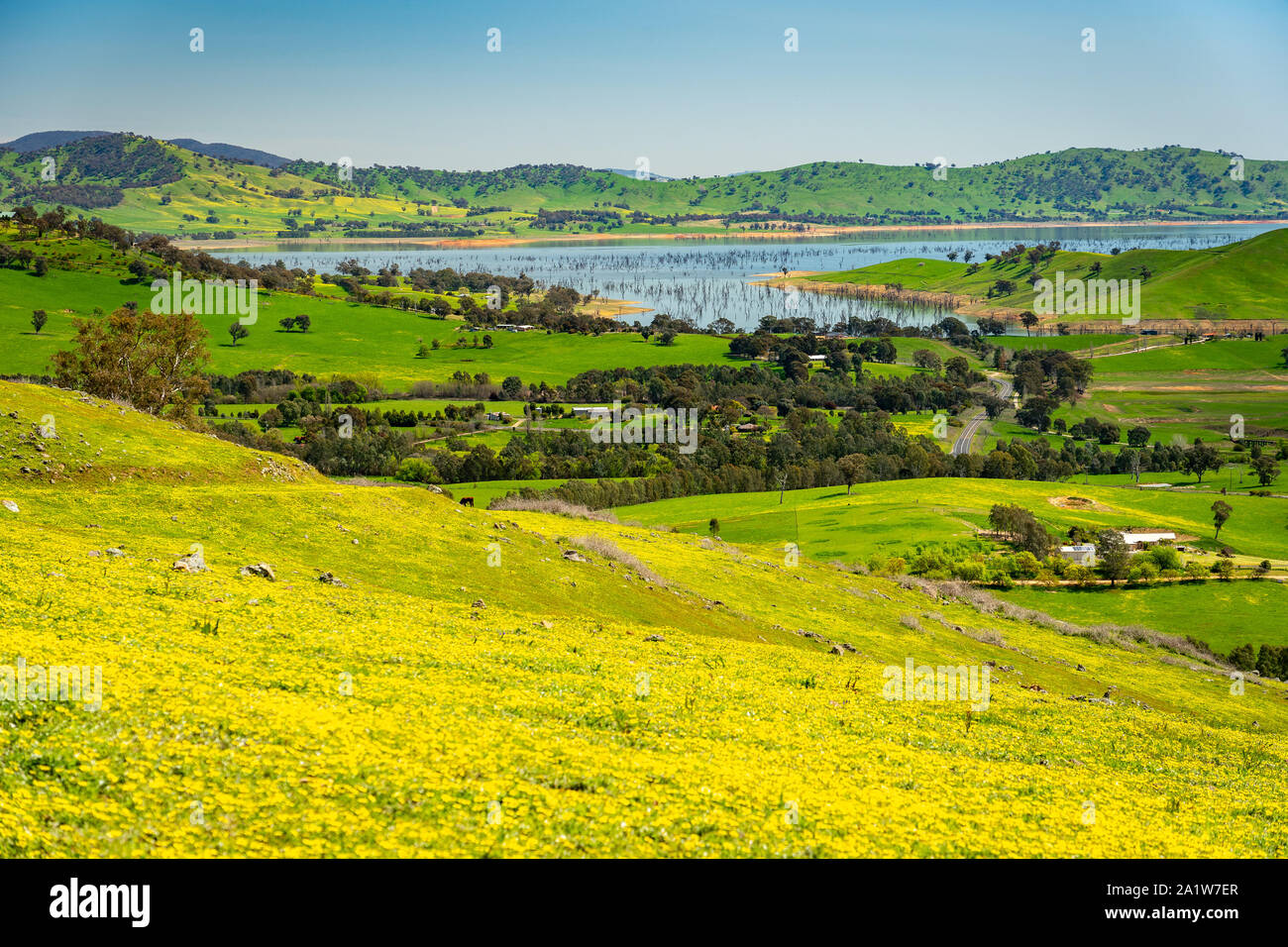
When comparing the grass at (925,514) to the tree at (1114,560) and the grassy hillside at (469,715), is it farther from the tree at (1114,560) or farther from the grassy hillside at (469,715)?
the grassy hillside at (469,715)

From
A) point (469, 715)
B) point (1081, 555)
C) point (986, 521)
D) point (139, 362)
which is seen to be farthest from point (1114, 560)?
point (139, 362)

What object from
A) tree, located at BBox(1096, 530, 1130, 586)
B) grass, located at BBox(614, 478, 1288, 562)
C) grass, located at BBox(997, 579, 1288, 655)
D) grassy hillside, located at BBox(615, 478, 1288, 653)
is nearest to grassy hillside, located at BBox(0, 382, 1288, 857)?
grass, located at BBox(997, 579, 1288, 655)

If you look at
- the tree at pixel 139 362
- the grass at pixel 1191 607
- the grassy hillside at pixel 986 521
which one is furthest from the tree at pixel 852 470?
the tree at pixel 139 362

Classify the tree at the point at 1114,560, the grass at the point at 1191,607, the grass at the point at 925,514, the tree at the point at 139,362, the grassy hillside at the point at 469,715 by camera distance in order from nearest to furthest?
the grassy hillside at the point at 469,715, the tree at the point at 139,362, the grass at the point at 1191,607, the tree at the point at 1114,560, the grass at the point at 925,514

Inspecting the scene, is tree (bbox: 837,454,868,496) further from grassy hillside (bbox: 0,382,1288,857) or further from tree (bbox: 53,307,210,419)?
grassy hillside (bbox: 0,382,1288,857)

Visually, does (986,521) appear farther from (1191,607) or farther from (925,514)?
(1191,607)
